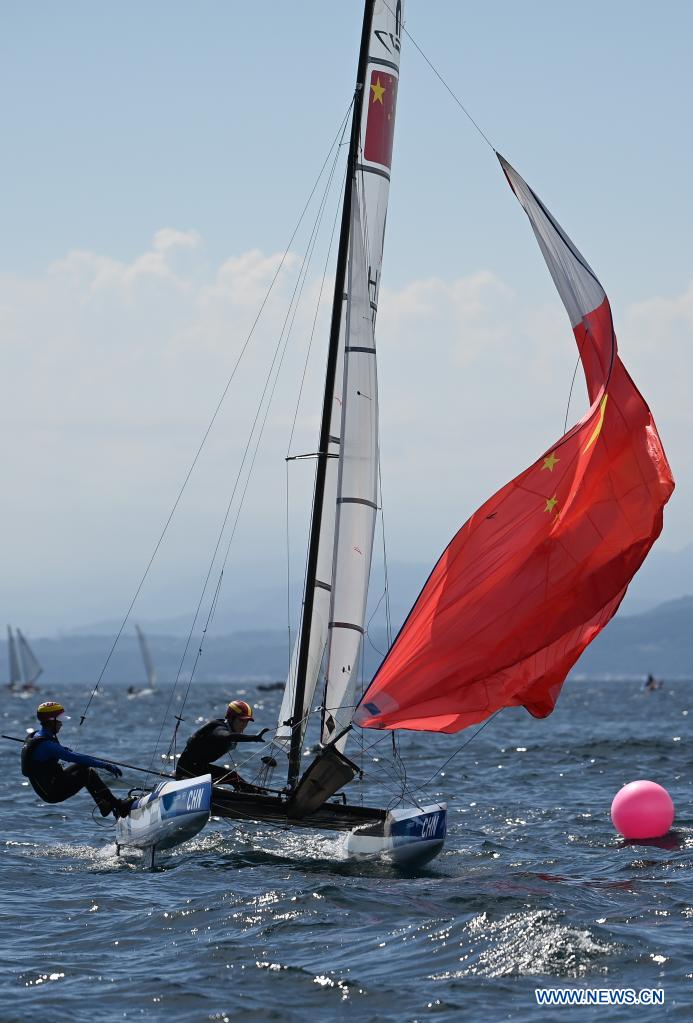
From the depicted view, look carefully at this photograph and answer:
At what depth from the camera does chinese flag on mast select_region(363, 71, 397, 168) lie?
1486cm

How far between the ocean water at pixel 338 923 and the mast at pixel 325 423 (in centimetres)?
163

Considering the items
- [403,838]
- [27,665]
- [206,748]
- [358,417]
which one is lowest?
[403,838]

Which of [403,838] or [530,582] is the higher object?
[530,582]

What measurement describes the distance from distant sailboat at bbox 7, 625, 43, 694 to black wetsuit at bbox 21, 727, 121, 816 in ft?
293

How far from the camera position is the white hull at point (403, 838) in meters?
13.5

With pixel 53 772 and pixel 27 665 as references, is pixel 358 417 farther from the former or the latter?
pixel 27 665

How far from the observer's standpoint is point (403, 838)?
13547mm

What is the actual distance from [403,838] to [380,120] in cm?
819

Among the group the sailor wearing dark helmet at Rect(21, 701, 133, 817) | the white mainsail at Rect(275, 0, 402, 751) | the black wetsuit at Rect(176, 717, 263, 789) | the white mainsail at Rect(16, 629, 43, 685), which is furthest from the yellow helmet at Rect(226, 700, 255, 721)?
the white mainsail at Rect(16, 629, 43, 685)

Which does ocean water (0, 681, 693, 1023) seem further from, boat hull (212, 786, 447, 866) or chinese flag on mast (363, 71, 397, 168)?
chinese flag on mast (363, 71, 397, 168)

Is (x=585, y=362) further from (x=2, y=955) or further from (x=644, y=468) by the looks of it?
(x=2, y=955)

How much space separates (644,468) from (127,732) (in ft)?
95.1

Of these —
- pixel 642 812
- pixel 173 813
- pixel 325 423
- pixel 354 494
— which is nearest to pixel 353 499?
pixel 354 494

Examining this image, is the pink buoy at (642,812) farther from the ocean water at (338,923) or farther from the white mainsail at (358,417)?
the white mainsail at (358,417)
